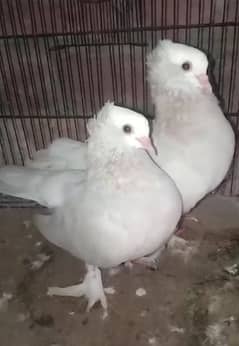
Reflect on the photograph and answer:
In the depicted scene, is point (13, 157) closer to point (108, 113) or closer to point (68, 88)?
point (68, 88)

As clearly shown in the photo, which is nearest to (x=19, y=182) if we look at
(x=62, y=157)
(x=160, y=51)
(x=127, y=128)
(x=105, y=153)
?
(x=62, y=157)

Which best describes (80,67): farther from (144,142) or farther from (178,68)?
(144,142)

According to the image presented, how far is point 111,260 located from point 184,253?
527 mm

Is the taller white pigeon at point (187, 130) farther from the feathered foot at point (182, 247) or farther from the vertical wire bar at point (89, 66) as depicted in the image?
the vertical wire bar at point (89, 66)

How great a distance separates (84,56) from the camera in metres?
2.25

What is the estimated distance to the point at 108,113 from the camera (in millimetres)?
1406

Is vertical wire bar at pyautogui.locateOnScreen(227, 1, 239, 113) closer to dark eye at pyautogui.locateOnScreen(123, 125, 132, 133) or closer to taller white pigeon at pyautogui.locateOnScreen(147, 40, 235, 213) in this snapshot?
taller white pigeon at pyautogui.locateOnScreen(147, 40, 235, 213)

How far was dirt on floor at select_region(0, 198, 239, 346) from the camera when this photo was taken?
1.65 m

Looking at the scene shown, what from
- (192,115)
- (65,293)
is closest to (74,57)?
(192,115)

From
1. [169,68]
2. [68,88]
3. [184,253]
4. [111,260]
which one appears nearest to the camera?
[111,260]

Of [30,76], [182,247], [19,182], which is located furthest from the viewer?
[30,76]

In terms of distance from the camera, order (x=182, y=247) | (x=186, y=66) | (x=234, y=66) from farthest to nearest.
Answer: (x=234, y=66) < (x=182, y=247) < (x=186, y=66)

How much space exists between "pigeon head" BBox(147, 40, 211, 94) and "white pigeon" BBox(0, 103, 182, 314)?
1.02 feet

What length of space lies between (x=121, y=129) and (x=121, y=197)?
209mm
